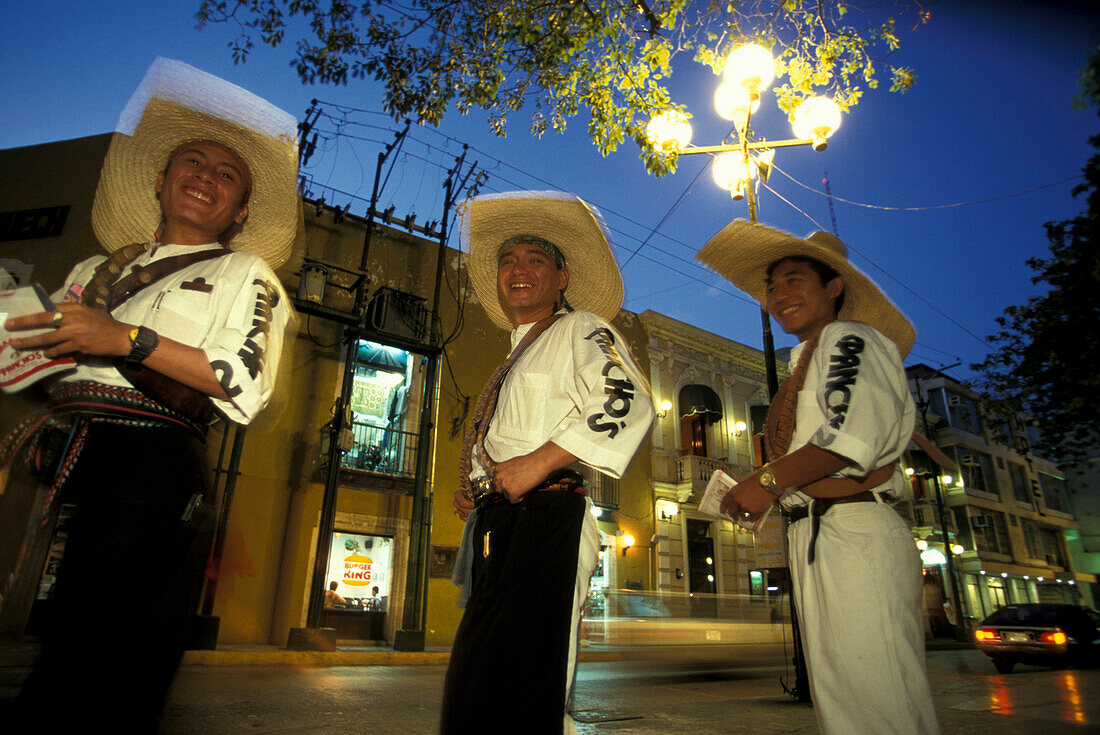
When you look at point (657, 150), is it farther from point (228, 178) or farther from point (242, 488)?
point (242, 488)

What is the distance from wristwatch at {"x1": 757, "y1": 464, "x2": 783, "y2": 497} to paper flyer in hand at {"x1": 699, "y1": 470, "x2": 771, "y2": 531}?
265 mm

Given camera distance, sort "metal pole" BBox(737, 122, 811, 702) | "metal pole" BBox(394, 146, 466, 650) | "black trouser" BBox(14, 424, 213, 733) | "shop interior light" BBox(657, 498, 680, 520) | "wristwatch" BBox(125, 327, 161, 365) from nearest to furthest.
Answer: "black trouser" BBox(14, 424, 213, 733) < "wristwatch" BBox(125, 327, 161, 365) < "metal pole" BBox(737, 122, 811, 702) < "metal pole" BBox(394, 146, 466, 650) < "shop interior light" BBox(657, 498, 680, 520)

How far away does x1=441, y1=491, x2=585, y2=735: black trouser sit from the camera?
1.56 m

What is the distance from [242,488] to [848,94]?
1166 cm

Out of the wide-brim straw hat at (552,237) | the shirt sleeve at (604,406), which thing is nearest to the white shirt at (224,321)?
the shirt sleeve at (604,406)

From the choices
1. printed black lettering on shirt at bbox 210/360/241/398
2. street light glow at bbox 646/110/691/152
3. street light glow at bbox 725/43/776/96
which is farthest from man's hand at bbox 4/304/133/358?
street light glow at bbox 725/43/776/96

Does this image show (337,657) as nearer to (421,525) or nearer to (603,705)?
(421,525)

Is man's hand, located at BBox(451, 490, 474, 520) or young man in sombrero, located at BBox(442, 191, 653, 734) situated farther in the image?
man's hand, located at BBox(451, 490, 474, 520)

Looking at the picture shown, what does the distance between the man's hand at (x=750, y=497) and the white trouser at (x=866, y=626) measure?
0.69 feet

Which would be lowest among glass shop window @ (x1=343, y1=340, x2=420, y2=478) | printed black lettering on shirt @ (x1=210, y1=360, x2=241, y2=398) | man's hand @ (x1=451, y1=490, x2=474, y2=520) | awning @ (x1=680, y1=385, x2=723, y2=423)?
man's hand @ (x1=451, y1=490, x2=474, y2=520)

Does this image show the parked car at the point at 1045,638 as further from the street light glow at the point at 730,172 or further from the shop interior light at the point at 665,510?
the street light glow at the point at 730,172

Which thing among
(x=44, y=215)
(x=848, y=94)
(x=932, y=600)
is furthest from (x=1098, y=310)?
(x=932, y=600)

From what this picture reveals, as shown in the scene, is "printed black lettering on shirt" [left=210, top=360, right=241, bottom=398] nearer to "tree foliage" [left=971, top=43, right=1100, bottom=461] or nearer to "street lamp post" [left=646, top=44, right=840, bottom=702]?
"tree foliage" [left=971, top=43, right=1100, bottom=461]

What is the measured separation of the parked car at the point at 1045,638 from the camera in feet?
36.0
